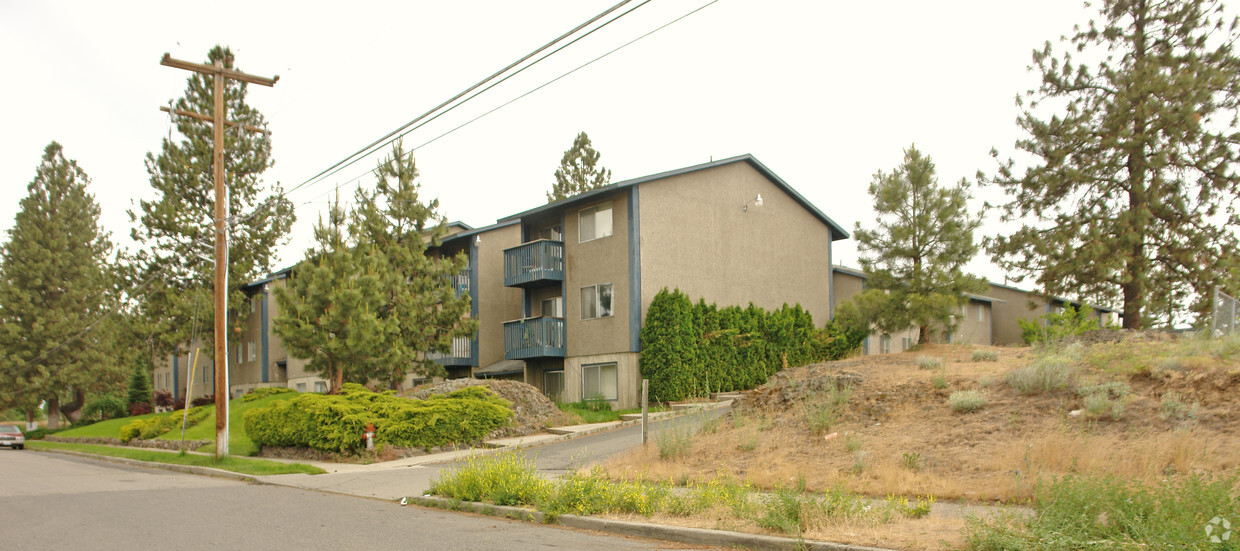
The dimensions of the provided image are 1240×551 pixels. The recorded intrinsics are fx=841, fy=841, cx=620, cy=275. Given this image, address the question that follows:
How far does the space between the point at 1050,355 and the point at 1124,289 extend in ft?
42.7

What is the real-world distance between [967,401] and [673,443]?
4.72 metres

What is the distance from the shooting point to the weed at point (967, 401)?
43.5ft

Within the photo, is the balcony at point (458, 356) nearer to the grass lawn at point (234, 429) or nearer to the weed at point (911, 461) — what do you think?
the grass lawn at point (234, 429)

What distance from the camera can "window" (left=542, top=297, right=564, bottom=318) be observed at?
30700 mm

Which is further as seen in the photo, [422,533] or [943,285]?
[943,285]

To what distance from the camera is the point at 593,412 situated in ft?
84.4

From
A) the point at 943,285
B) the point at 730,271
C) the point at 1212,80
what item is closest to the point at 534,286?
the point at 730,271

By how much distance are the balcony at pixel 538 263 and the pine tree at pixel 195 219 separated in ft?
54.5

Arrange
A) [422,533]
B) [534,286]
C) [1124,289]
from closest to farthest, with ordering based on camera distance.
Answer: [422,533], [1124,289], [534,286]

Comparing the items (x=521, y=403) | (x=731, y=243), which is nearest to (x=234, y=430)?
(x=521, y=403)

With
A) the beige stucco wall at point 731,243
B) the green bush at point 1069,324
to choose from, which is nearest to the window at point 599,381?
the beige stucco wall at point 731,243

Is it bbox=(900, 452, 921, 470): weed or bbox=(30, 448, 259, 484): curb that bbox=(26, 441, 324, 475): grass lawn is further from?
bbox=(900, 452, 921, 470): weed

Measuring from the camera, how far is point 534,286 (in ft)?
103

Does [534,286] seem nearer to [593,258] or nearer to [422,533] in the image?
[593,258]
